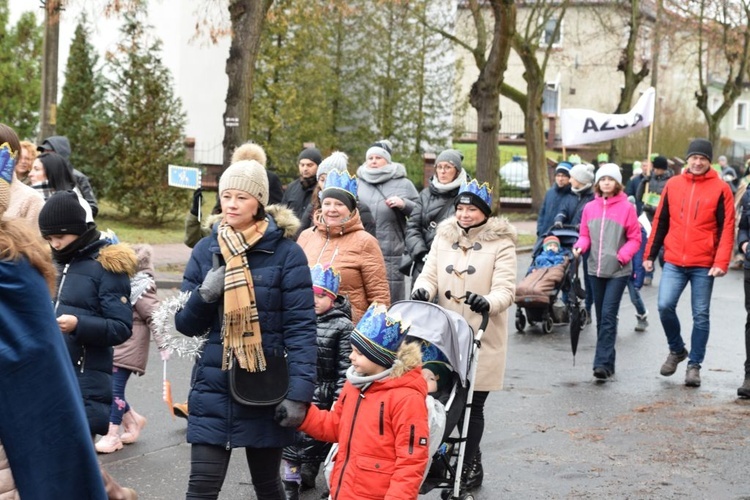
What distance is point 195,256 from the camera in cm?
539

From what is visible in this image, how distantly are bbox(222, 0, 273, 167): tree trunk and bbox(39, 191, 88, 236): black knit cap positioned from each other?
12392 mm

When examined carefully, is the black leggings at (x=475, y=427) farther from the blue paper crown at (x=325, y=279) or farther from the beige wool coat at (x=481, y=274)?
the blue paper crown at (x=325, y=279)

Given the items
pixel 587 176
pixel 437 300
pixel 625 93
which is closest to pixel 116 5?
pixel 587 176

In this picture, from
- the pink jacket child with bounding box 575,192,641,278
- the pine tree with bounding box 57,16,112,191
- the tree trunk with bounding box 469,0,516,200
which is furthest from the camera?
the tree trunk with bounding box 469,0,516,200

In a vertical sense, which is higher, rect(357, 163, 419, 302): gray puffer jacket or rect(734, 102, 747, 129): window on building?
rect(734, 102, 747, 129): window on building

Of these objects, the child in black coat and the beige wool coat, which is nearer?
the child in black coat

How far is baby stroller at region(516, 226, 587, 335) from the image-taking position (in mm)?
13094

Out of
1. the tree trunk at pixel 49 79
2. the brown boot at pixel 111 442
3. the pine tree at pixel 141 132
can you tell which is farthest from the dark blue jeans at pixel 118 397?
the pine tree at pixel 141 132

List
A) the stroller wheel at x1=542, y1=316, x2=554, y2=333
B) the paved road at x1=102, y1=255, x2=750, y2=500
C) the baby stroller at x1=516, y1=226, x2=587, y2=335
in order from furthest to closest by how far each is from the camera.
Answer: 1. the stroller wheel at x1=542, y1=316, x2=554, y2=333
2. the baby stroller at x1=516, y1=226, x2=587, y2=335
3. the paved road at x1=102, y1=255, x2=750, y2=500

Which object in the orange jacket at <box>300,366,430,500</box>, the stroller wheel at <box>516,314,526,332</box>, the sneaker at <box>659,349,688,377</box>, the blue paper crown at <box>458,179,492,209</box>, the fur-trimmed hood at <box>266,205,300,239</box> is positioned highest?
the blue paper crown at <box>458,179,492,209</box>

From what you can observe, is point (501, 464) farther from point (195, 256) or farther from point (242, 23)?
point (242, 23)

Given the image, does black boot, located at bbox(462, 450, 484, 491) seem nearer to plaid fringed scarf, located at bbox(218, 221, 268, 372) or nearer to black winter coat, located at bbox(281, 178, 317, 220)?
plaid fringed scarf, located at bbox(218, 221, 268, 372)

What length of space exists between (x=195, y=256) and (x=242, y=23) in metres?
13.4

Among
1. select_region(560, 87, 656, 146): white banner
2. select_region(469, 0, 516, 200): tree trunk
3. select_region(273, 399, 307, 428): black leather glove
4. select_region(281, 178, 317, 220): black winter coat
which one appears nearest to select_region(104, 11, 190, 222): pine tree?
select_region(469, 0, 516, 200): tree trunk
